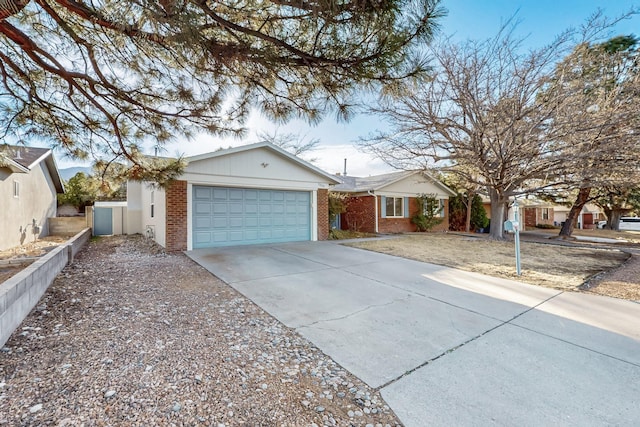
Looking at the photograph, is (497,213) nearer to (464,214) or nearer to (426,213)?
(426,213)

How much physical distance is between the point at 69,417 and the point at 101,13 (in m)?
3.70

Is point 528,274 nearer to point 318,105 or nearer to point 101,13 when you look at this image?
point 318,105

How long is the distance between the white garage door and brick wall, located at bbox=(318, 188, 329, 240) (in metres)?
0.45

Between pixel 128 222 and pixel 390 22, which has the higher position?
pixel 390 22

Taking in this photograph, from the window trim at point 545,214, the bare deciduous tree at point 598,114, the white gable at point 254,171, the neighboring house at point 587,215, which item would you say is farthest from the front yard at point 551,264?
the neighboring house at point 587,215

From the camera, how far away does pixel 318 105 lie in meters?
4.71

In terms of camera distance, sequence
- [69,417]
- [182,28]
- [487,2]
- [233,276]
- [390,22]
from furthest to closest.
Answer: [487,2]
[233,276]
[390,22]
[182,28]
[69,417]

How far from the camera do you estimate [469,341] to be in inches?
127

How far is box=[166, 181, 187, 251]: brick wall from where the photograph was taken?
8.66 m

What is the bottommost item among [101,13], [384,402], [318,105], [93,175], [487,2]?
[384,402]

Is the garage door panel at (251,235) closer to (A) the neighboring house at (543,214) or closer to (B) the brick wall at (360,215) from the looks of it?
(B) the brick wall at (360,215)

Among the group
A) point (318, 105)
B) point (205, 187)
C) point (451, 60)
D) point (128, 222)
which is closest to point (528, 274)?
point (318, 105)

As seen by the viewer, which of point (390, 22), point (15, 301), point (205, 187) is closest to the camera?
point (390, 22)

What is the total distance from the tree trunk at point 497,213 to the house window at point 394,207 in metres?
4.73
